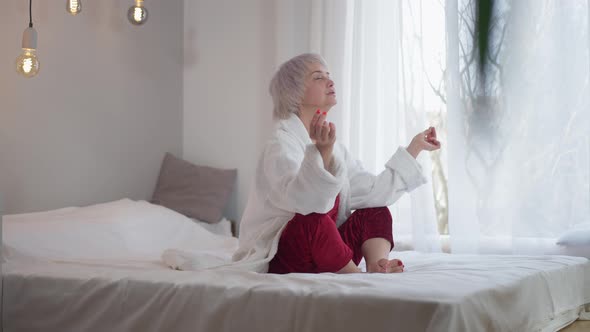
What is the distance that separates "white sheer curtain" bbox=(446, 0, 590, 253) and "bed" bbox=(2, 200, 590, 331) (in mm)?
700

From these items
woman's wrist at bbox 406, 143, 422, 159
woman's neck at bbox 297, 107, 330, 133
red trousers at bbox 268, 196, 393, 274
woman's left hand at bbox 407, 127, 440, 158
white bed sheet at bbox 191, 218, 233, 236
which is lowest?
white bed sheet at bbox 191, 218, 233, 236

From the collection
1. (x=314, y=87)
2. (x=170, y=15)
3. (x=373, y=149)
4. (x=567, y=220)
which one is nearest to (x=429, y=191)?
(x=373, y=149)

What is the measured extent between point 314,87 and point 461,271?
2.62 feet

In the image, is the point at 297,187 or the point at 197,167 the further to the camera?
the point at 197,167

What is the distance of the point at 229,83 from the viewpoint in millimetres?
4008

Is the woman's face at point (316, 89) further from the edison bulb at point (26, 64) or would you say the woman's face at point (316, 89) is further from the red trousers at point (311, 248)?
the edison bulb at point (26, 64)

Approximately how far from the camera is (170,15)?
399 centimetres

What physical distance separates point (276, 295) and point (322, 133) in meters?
0.46

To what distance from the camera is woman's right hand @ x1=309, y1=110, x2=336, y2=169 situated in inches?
73.7

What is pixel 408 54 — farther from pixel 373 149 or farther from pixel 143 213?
pixel 143 213

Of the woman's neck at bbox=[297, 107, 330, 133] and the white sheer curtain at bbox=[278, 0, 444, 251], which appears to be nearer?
the woman's neck at bbox=[297, 107, 330, 133]

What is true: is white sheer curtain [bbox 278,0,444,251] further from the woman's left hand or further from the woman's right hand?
the woman's right hand

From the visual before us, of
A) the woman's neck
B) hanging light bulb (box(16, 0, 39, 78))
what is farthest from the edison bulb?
the woman's neck

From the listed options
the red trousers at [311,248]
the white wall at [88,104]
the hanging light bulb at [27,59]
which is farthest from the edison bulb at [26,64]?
the red trousers at [311,248]
